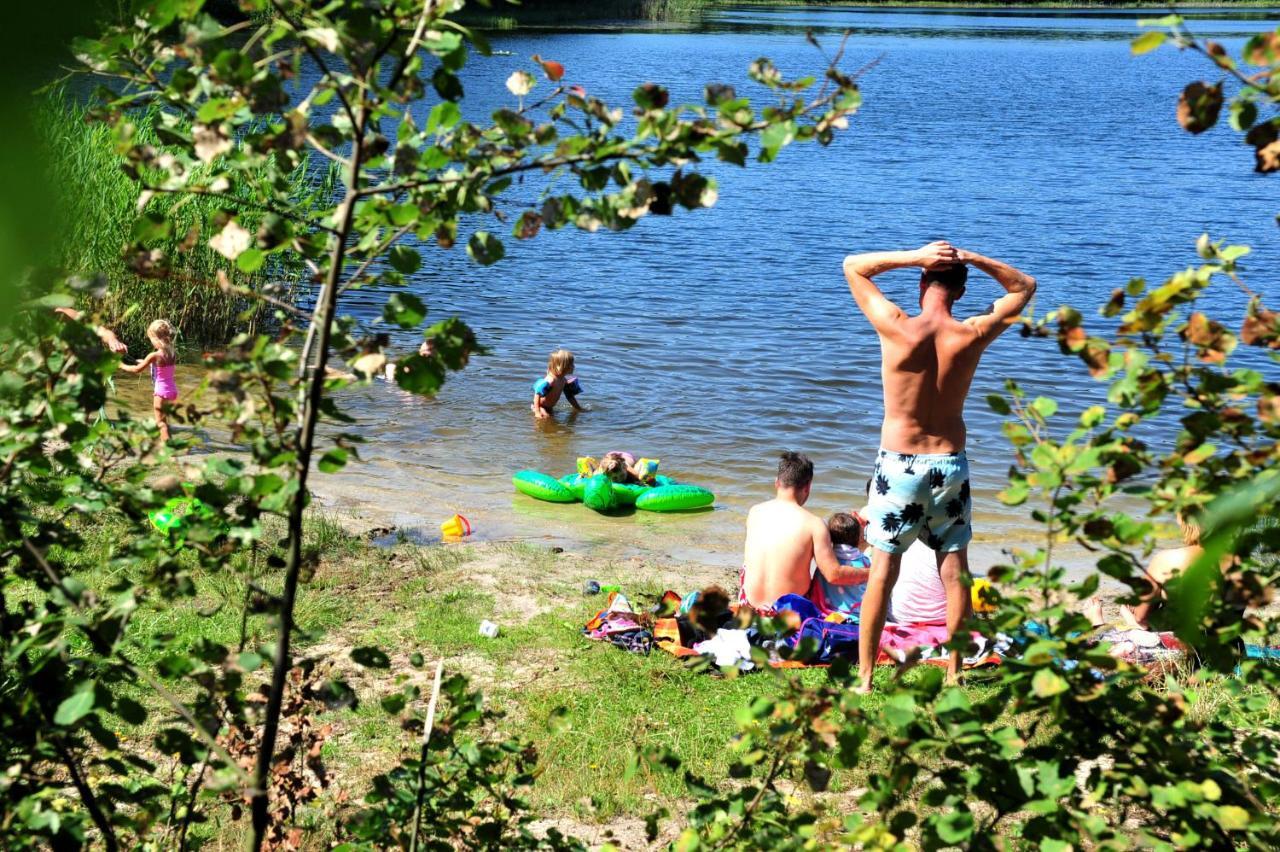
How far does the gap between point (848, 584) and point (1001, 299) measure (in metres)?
1.93

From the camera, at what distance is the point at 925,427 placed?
5594 mm

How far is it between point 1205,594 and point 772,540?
5.84 m

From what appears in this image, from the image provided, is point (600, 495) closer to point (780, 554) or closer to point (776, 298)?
point (780, 554)

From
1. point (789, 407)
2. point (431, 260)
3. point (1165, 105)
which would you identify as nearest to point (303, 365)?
point (789, 407)

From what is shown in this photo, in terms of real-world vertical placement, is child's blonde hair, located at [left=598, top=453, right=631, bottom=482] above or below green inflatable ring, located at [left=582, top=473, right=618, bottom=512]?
above

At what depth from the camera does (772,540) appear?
6.54 metres

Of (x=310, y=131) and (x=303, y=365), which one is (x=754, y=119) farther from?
(x=303, y=365)

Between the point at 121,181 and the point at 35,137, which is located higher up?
the point at 121,181

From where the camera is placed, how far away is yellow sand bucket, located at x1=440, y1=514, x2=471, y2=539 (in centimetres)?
838

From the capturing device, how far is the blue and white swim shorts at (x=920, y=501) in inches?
220

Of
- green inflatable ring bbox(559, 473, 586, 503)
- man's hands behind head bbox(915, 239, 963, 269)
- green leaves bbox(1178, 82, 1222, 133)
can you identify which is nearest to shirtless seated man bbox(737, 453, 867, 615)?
man's hands behind head bbox(915, 239, 963, 269)

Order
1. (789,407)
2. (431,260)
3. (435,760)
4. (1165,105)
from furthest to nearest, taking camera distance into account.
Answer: (1165,105) → (431,260) → (789,407) → (435,760)

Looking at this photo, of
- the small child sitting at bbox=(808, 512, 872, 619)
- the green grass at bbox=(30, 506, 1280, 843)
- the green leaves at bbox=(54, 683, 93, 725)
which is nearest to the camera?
the green leaves at bbox=(54, 683, 93, 725)

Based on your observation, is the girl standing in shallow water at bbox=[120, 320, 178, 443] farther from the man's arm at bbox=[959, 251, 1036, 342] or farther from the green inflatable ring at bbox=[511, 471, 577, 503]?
the man's arm at bbox=[959, 251, 1036, 342]
